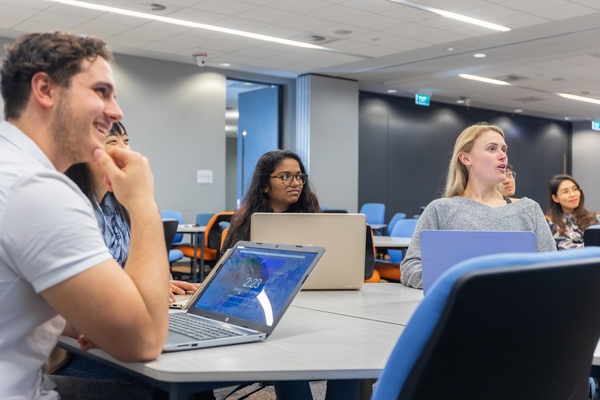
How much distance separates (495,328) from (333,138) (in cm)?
936

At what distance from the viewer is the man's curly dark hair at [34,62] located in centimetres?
107

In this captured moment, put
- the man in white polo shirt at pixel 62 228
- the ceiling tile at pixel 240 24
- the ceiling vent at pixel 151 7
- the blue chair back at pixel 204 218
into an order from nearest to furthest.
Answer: the man in white polo shirt at pixel 62 228 < the ceiling vent at pixel 151 7 < the ceiling tile at pixel 240 24 < the blue chair back at pixel 204 218

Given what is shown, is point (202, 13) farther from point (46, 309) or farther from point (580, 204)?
point (46, 309)

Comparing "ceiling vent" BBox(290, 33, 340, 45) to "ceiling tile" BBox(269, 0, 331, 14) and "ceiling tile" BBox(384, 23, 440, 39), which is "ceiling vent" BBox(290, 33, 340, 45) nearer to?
"ceiling tile" BBox(384, 23, 440, 39)

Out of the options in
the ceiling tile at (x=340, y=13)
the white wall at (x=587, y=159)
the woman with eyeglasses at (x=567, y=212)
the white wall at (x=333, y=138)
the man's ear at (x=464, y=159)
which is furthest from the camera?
the white wall at (x=587, y=159)

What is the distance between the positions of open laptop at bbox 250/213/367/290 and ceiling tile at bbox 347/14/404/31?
4996 millimetres

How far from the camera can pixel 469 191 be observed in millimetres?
2639

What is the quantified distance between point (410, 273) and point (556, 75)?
876 cm

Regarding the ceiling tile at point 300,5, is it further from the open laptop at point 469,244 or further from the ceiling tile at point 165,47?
the open laptop at point 469,244

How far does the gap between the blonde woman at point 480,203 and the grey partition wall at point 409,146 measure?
8.18 metres

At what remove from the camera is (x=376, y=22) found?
267 inches

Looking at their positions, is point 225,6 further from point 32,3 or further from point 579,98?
point 579,98

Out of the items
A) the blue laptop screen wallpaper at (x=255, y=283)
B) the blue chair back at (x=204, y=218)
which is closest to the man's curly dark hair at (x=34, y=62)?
the blue laptop screen wallpaper at (x=255, y=283)

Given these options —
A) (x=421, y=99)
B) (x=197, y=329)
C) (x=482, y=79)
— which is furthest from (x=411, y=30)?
(x=197, y=329)
